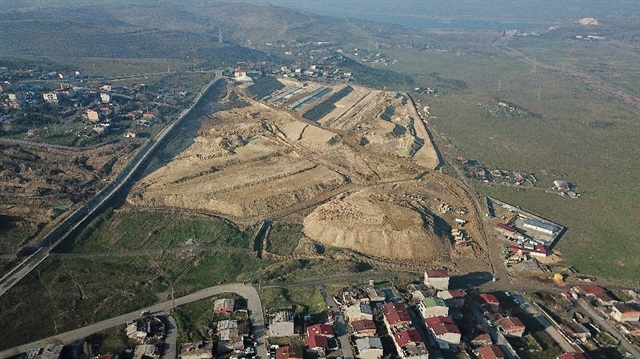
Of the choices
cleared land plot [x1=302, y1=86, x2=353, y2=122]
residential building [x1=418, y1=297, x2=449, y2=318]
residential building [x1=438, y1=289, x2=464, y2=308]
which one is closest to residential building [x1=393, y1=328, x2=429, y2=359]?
residential building [x1=418, y1=297, x2=449, y2=318]

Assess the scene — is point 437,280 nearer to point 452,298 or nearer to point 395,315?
point 452,298

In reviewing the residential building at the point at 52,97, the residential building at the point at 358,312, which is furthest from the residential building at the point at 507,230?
the residential building at the point at 52,97

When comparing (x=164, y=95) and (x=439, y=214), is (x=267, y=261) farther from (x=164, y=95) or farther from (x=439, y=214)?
(x=164, y=95)

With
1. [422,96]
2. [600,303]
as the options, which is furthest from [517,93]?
[600,303]

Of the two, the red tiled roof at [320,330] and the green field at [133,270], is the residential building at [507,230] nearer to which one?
the green field at [133,270]

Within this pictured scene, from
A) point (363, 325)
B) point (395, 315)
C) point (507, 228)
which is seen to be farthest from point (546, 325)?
point (363, 325)

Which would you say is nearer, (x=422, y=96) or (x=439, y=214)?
(x=439, y=214)
